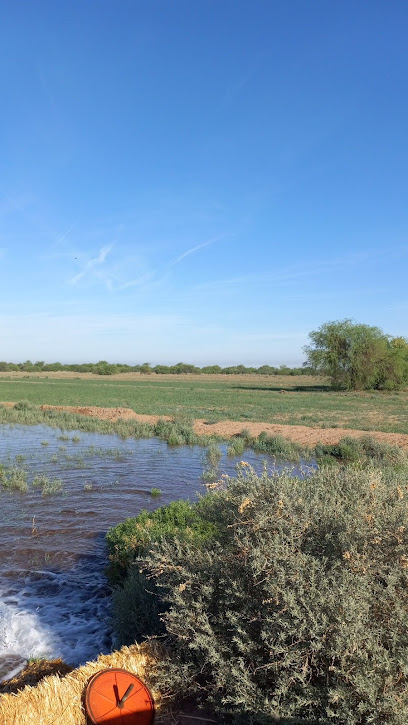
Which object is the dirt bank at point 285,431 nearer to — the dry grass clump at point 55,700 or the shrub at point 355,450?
the shrub at point 355,450

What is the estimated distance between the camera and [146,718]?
384 centimetres

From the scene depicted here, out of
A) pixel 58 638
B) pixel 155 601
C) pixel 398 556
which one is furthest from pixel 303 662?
pixel 58 638

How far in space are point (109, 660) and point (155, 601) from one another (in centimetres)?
115

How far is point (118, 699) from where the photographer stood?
3.80 meters

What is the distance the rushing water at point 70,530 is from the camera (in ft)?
20.3

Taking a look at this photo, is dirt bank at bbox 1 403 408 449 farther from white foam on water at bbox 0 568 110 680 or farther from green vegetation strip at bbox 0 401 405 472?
white foam on water at bbox 0 568 110 680

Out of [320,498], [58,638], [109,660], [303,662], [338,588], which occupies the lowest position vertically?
[58,638]

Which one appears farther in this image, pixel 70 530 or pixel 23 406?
pixel 23 406

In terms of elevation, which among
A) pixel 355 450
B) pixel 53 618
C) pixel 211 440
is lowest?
pixel 53 618

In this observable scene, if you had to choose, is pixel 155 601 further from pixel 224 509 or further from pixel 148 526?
pixel 148 526

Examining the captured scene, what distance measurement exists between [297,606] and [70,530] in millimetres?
7432

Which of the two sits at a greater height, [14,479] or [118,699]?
[118,699]

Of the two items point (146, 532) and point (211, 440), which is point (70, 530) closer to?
point (146, 532)

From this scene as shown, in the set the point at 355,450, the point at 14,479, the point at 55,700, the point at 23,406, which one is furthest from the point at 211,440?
the point at 55,700
